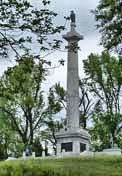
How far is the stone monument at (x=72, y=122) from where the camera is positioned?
36.2 metres

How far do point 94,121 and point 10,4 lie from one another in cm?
3400

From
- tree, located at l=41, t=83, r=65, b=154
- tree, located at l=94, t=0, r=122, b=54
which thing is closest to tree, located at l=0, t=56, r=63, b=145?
tree, located at l=41, t=83, r=65, b=154

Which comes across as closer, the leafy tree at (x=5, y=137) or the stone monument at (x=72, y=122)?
the stone monument at (x=72, y=122)

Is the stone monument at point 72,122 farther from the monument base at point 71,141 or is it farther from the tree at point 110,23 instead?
the tree at point 110,23

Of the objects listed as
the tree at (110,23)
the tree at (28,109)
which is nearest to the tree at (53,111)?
the tree at (28,109)

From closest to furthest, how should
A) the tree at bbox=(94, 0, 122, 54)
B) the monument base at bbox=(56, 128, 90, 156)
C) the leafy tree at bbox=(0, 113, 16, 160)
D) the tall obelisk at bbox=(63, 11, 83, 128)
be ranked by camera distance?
the tree at bbox=(94, 0, 122, 54) < the monument base at bbox=(56, 128, 90, 156) < the tall obelisk at bbox=(63, 11, 83, 128) < the leafy tree at bbox=(0, 113, 16, 160)

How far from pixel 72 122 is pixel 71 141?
184 centimetres

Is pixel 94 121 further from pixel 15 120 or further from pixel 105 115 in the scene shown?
pixel 15 120

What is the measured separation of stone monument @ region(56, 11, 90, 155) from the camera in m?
36.2

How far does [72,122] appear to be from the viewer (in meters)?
37.2

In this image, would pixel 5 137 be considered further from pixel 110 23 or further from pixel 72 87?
pixel 110 23

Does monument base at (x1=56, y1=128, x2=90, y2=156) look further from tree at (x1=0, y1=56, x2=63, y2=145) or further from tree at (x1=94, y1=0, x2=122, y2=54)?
tree at (x1=94, y1=0, x2=122, y2=54)

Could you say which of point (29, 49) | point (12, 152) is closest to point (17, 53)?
point (29, 49)

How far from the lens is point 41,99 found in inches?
1703
